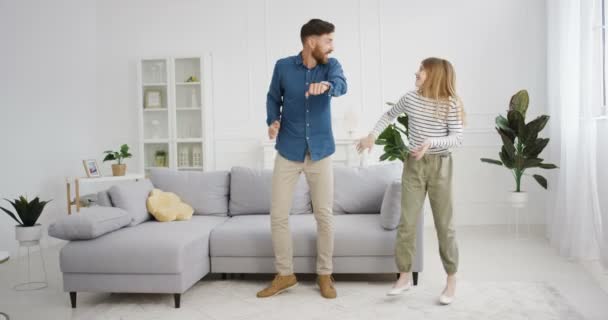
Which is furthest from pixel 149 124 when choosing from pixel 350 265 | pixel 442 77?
pixel 442 77

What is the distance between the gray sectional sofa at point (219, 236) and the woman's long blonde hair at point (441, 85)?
666 mm

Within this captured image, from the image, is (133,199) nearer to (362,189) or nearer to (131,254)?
(131,254)

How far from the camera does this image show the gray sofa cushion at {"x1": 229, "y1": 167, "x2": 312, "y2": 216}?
3896 mm

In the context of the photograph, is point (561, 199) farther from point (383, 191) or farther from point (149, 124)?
point (149, 124)

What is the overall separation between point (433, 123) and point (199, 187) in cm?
192

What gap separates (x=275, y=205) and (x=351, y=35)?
3.28 meters

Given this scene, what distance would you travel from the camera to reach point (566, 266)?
3.77 meters

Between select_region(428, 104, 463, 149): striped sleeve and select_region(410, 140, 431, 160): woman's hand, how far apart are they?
55 mm

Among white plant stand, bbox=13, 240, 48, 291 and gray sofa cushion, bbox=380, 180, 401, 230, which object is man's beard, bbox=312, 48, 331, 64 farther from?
white plant stand, bbox=13, 240, 48, 291

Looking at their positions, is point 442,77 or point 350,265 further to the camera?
point 350,265

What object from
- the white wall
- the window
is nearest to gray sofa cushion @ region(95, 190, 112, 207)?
the white wall

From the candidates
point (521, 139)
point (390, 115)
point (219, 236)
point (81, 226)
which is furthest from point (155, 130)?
point (521, 139)

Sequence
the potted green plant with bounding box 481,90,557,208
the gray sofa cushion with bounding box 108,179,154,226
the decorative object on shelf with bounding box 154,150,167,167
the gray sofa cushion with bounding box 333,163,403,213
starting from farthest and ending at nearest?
the decorative object on shelf with bounding box 154,150,167,167
the potted green plant with bounding box 481,90,557,208
the gray sofa cushion with bounding box 333,163,403,213
the gray sofa cushion with bounding box 108,179,154,226

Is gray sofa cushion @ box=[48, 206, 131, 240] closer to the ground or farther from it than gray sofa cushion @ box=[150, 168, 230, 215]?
closer to the ground
